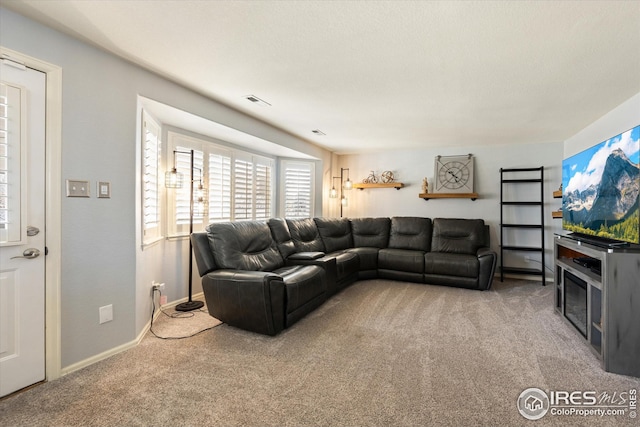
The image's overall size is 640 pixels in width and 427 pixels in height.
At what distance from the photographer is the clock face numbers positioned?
531cm

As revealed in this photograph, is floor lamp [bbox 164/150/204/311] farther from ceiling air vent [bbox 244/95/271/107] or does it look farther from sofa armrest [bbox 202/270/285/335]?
ceiling air vent [bbox 244/95/271/107]

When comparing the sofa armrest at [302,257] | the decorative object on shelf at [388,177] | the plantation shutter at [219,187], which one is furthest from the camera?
the decorative object on shelf at [388,177]

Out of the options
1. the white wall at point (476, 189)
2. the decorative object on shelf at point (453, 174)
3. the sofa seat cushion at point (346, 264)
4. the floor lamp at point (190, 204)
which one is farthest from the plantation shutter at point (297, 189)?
the decorative object on shelf at point (453, 174)

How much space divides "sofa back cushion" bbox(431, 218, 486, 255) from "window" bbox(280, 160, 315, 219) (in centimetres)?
→ 227

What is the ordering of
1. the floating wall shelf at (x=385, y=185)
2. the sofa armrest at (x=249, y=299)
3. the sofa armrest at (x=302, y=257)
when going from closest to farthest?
the sofa armrest at (x=249, y=299), the sofa armrest at (x=302, y=257), the floating wall shelf at (x=385, y=185)

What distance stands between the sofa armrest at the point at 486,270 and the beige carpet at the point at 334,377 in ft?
3.48

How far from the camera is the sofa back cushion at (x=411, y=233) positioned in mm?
5160

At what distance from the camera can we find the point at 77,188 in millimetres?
2098

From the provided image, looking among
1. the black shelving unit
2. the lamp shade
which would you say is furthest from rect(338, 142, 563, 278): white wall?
the lamp shade

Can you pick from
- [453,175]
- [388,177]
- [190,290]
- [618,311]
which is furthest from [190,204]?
[453,175]

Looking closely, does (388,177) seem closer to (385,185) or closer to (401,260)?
(385,185)

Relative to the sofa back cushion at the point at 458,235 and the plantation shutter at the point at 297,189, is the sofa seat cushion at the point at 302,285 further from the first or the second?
the sofa back cushion at the point at 458,235

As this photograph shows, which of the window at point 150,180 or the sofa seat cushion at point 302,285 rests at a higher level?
the window at point 150,180

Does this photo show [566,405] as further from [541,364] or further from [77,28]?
[77,28]
